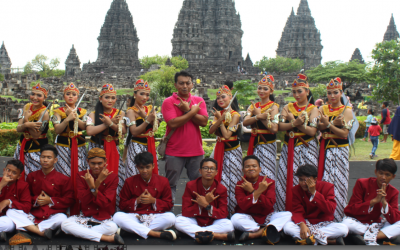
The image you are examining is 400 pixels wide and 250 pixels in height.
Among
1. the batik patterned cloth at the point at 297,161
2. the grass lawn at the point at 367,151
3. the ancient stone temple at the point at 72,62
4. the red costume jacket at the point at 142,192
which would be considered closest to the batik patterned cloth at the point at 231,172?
the batik patterned cloth at the point at 297,161

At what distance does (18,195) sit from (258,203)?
9.50ft

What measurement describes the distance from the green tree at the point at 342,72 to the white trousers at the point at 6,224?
3494 cm

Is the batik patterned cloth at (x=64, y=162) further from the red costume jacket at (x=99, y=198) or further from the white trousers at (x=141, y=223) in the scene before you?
the white trousers at (x=141, y=223)

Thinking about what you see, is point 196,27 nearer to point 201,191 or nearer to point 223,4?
point 223,4

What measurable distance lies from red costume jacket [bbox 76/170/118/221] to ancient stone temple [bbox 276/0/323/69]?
60.1 metres

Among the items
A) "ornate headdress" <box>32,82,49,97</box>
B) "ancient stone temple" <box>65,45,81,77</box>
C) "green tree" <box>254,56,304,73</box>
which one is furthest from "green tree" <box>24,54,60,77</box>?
"ornate headdress" <box>32,82,49,97</box>

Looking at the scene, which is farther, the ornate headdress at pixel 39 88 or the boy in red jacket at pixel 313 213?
the ornate headdress at pixel 39 88

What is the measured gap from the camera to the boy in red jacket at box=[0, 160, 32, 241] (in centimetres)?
430

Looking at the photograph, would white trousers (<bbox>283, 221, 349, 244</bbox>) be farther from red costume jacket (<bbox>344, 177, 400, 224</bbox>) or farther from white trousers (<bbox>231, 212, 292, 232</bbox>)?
red costume jacket (<bbox>344, 177, 400, 224</bbox>)

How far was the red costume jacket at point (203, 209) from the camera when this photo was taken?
14.3ft

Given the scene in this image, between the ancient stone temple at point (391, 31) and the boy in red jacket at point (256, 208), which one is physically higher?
the ancient stone temple at point (391, 31)

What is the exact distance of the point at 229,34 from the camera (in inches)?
2301

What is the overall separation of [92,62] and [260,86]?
59.8 meters

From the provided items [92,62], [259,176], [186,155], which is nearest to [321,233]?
[259,176]
